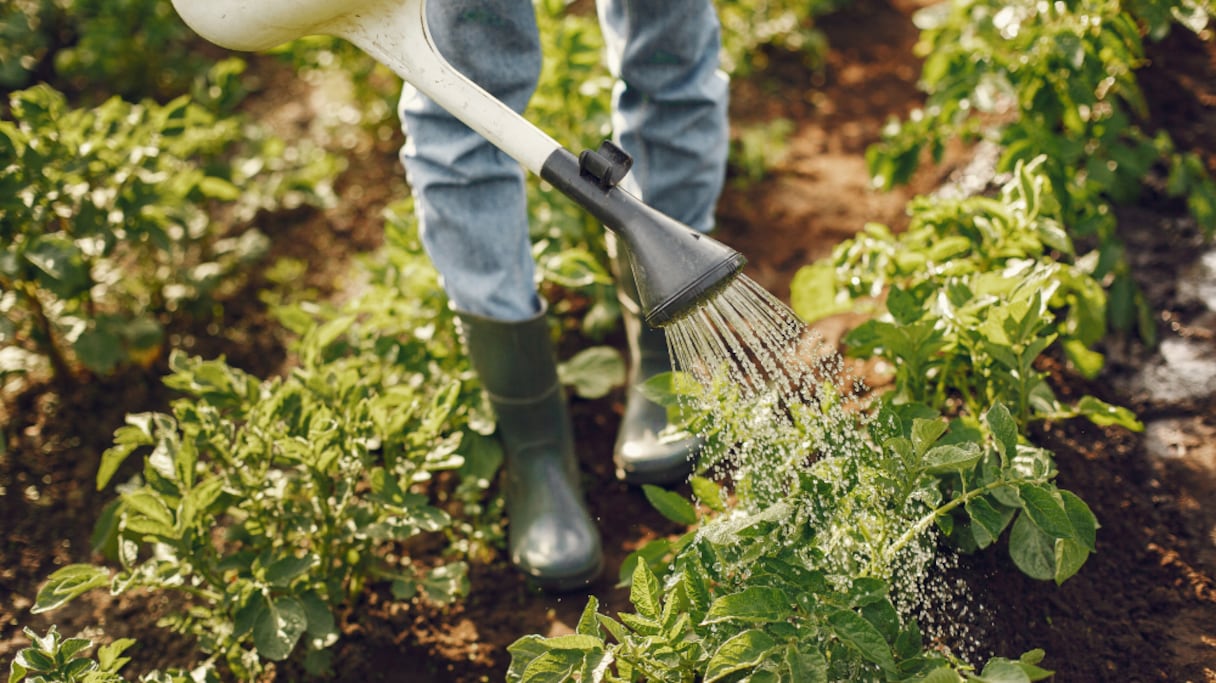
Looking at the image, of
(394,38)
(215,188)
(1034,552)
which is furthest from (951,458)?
(215,188)

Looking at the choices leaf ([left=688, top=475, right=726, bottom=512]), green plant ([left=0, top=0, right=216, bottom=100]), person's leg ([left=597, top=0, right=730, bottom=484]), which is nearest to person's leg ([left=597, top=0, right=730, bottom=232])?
person's leg ([left=597, top=0, right=730, bottom=484])

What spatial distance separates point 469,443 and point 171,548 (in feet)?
1.64

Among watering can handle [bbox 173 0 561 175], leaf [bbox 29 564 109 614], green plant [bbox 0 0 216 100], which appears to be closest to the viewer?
watering can handle [bbox 173 0 561 175]

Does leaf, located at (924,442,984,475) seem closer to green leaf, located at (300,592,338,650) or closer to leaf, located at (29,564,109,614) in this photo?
green leaf, located at (300,592,338,650)

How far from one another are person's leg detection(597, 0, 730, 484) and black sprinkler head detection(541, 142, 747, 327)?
0.26 metres

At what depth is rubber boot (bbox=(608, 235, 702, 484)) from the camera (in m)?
1.81

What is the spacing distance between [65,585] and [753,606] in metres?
0.96

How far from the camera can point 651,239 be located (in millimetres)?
1191

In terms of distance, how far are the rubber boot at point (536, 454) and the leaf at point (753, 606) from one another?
54cm

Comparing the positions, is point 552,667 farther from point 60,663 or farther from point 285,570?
point 60,663

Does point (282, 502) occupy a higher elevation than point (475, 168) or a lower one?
lower

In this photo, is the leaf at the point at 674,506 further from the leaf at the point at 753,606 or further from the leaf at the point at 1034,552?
the leaf at the point at 1034,552

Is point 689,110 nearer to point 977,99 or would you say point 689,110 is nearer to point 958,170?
point 977,99

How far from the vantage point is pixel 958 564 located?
143 centimetres
